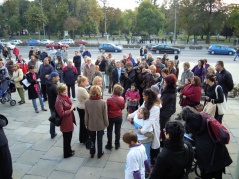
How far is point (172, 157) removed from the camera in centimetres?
284

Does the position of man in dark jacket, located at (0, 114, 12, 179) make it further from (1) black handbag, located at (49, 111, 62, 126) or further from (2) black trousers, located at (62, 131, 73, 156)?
(2) black trousers, located at (62, 131, 73, 156)

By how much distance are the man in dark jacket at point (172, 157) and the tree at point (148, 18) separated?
51044mm

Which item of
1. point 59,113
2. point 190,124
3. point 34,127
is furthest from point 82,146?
point 190,124

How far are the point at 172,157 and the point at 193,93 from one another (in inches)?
135

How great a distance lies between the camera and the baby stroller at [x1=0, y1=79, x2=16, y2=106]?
879cm

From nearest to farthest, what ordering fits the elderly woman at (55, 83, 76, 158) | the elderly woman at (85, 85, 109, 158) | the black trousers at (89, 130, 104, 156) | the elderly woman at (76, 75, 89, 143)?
the elderly woman at (85, 85, 109, 158), the elderly woman at (55, 83, 76, 158), the black trousers at (89, 130, 104, 156), the elderly woman at (76, 75, 89, 143)

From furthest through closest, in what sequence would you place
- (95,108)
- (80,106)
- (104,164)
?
(80,106) → (104,164) → (95,108)

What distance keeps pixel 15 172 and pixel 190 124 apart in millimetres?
3789

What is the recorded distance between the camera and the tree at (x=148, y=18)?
5144cm

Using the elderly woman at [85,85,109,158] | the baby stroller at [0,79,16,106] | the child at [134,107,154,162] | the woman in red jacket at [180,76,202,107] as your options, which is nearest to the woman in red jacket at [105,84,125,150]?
the elderly woman at [85,85,109,158]

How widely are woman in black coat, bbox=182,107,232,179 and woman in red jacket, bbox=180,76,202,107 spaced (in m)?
2.37

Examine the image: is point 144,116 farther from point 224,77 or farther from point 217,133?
point 224,77

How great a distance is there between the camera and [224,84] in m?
6.78

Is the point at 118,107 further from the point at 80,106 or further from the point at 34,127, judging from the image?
the point at 34,127
